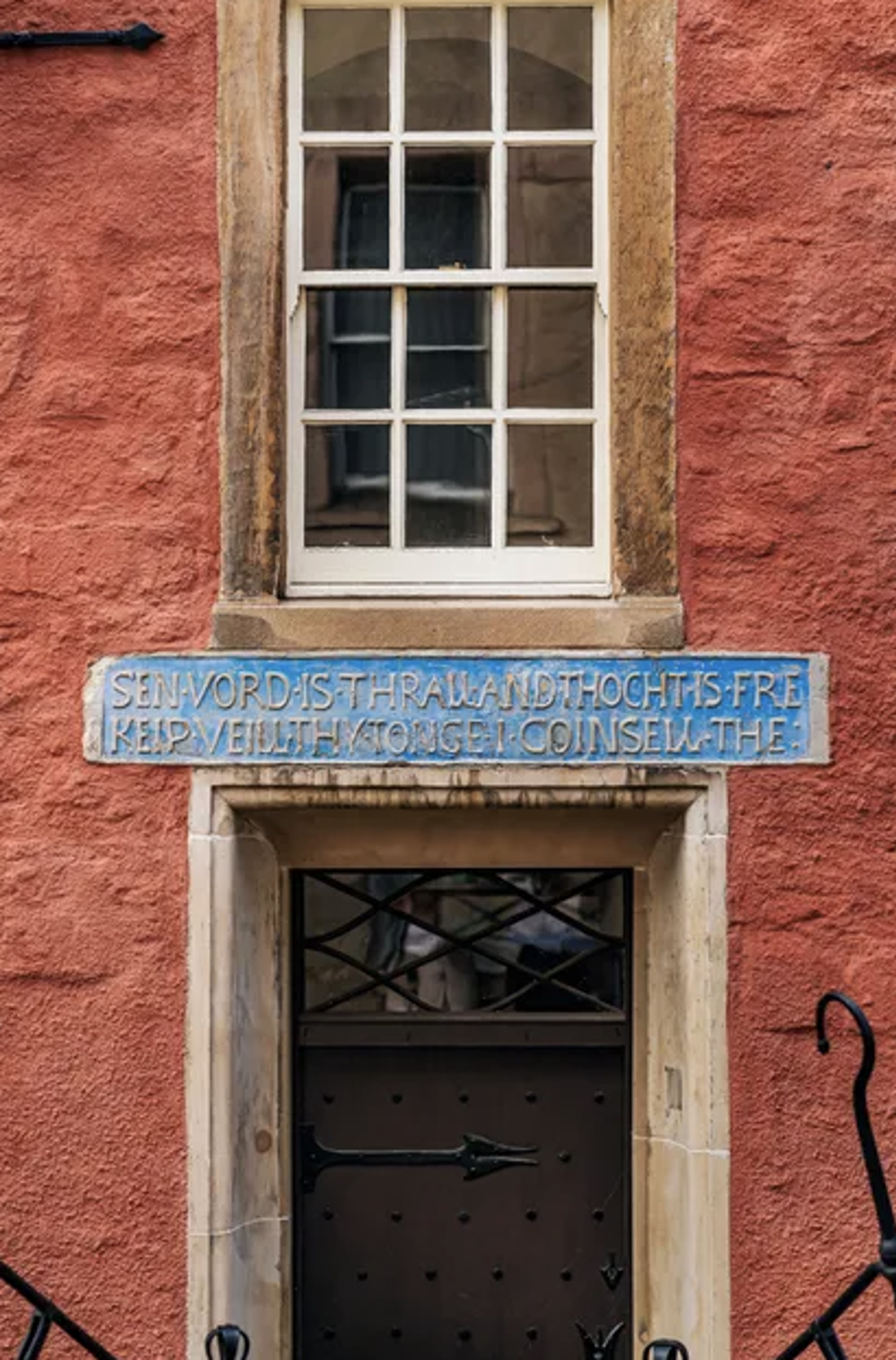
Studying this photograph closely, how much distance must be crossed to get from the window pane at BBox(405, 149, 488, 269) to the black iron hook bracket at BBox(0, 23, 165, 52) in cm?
82

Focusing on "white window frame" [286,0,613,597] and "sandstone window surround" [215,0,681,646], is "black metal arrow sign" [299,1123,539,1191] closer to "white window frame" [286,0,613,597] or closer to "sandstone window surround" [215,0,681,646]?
"sandstone window surround" [215,0,681,646]

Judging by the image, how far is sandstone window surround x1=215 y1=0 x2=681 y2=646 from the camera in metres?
5.77

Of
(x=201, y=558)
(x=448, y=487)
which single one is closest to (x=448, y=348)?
(x=448, y=487)

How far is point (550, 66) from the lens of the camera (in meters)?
6.04

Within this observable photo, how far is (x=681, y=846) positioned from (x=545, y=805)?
0.41 m

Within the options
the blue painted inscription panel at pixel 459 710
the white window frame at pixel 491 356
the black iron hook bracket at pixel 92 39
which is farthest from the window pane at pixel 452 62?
the blue painted inscription panel at pixel 459 710

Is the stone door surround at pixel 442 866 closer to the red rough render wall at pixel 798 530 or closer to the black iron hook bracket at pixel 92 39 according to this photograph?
the red rough render wall at pixel 798 530

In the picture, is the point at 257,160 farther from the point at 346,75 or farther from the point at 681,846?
the point at 681,846

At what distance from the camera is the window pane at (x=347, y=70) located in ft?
19.8

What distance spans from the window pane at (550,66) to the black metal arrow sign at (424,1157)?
3.03m

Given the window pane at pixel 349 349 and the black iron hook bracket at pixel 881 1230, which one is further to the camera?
the window pane at pixel 349 349

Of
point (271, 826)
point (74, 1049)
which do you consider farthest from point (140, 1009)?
point (271, 826)

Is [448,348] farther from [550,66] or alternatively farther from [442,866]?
[442,866]

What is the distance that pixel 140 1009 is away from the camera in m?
5.72
